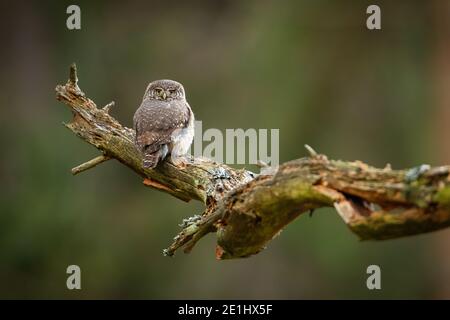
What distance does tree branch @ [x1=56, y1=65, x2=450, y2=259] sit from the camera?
4.20m

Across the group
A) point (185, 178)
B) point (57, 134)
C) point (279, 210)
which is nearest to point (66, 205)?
point (57, 134)

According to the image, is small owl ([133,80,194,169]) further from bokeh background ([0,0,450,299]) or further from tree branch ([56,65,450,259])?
bokeh background ([0,0,450,299])

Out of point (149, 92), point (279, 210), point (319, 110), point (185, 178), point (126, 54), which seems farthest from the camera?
point (126, 54)

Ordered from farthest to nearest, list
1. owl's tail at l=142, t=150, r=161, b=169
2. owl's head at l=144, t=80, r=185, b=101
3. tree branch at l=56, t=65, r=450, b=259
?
owl's head at l=144, t=80, r=185, b=101
owl's tail at l=142, t=150, r=161, b=169
tree branch at l=56, t=65, r=450, b=259

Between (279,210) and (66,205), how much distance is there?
32.3 ft

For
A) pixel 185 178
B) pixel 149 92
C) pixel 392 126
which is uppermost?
pixel 392 126

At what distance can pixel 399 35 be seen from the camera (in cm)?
1401

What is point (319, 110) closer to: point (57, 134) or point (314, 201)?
point (57, 134)

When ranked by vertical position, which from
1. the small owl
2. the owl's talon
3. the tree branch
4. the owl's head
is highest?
the owl's head

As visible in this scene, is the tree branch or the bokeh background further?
the bokeh background

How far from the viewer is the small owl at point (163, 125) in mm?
6379

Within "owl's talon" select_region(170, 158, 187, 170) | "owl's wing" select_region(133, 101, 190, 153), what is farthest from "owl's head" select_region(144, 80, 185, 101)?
"owl's talon" select_region(170, 158, 187, 170)

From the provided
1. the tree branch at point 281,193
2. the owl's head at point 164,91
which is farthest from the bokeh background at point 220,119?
the tree branch at point 281,193

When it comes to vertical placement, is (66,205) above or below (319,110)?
below
